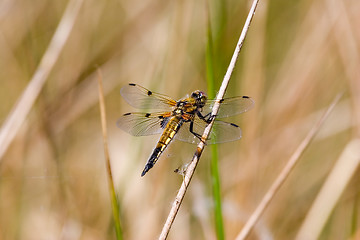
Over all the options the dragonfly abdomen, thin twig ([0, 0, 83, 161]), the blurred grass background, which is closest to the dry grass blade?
the blurred grass background

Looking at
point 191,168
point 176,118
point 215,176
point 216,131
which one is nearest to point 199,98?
point 176,118

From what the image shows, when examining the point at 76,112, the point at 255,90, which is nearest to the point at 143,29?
the point at 76,112

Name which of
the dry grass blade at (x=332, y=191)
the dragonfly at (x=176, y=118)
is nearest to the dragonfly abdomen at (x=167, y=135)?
the dragonfly at (x=176, y=118)

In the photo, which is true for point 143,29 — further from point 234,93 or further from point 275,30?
point 275,30

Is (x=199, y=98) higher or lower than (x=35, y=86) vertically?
higher

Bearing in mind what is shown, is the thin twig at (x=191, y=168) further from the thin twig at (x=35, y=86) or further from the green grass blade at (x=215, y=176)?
the thin twig at (x=35, y=86)

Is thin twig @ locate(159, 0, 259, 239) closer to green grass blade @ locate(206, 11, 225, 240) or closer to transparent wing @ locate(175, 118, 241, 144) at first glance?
green grass blade @ locate(206, 11, 225, 240)

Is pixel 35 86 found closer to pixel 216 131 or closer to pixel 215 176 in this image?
pixel 216 131
